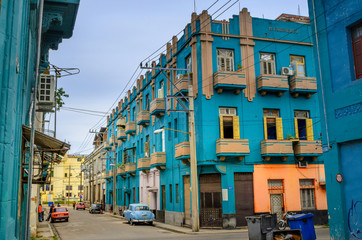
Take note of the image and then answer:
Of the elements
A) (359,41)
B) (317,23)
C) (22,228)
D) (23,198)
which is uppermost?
(317,23)

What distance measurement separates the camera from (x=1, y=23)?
7.50 meters

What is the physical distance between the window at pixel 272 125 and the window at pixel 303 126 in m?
1.39

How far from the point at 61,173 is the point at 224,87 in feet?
280

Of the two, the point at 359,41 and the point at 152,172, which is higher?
the point at 359,41

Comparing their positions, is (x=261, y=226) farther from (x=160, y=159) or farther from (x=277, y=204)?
(x=160, y=159)

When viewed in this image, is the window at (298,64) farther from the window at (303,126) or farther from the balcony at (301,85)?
the window at (303,126)

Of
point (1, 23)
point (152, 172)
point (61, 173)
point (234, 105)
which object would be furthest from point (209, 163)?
point (61, 173)

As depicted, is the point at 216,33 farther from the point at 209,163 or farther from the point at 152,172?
the point at 152,172

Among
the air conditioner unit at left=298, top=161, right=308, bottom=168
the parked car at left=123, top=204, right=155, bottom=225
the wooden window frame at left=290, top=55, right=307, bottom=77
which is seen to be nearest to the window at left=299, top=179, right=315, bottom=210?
the air conditioner unit at left=298, top=161, right=308, bottom=168

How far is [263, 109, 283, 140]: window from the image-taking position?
1075 inches

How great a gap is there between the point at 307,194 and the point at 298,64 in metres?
10.0

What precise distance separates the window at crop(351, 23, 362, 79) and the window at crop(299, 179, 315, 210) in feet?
51.2

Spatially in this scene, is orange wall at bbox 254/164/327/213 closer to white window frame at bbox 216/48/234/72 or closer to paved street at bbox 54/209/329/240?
paved street at bbox 54/209/329/240

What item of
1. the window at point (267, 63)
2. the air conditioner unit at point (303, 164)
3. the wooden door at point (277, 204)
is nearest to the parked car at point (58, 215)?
the wooden door at point (277, 204)
